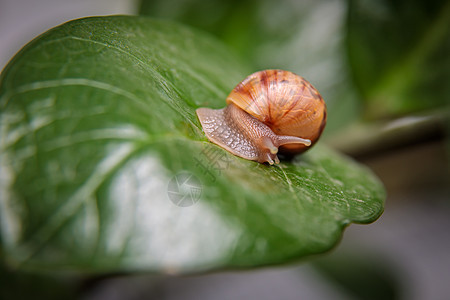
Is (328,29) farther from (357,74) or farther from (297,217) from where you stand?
(297,217)

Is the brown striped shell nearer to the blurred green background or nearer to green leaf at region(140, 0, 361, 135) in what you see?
the blurred green background

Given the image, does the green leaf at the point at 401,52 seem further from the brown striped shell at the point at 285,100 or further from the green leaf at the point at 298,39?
the brown striped shell at the point at 285,100

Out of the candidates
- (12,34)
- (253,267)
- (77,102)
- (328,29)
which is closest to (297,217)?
(253,267)

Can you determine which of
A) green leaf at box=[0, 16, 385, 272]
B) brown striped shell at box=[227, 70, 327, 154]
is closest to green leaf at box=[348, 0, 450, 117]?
brown striped shell at box=[227, 70, 327, 154]

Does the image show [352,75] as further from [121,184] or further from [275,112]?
[121,184]

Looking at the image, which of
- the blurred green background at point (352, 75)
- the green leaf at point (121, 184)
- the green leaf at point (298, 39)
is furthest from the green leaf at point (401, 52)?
the green leaf at point (121, 184)
